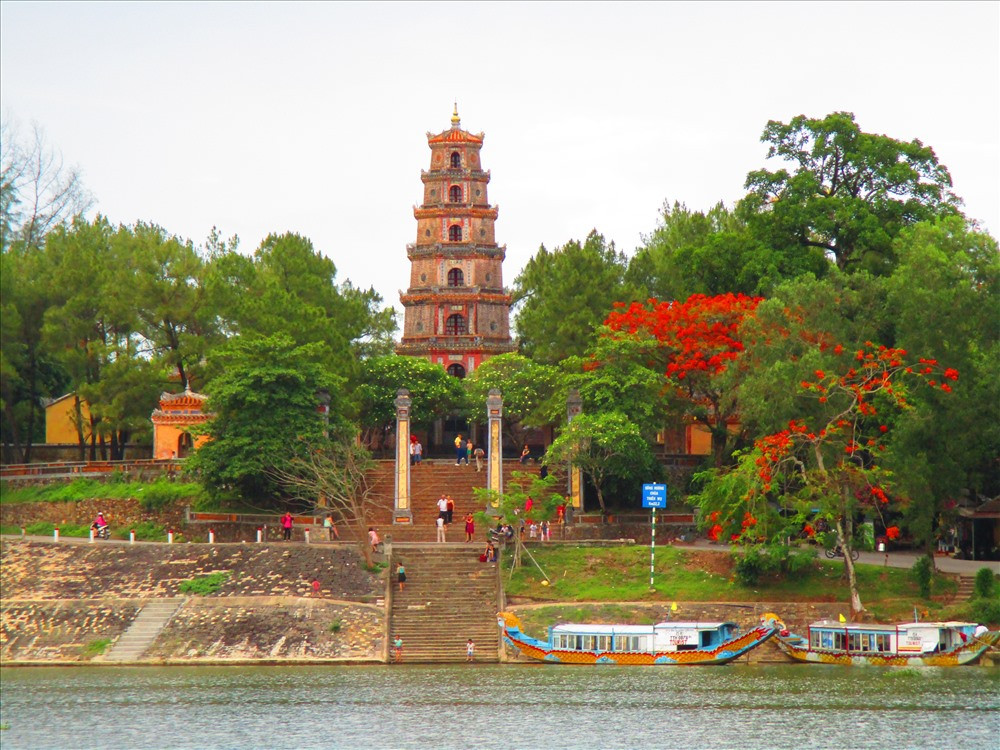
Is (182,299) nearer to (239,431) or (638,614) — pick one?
(239,431)

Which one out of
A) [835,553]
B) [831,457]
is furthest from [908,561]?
[831,457]

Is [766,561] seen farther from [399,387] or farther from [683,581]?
[399,387]

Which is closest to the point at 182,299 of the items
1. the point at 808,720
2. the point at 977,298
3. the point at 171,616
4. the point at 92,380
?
the point at 92,380

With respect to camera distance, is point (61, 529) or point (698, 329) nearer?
point (61, 529)

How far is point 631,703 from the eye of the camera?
140 feet

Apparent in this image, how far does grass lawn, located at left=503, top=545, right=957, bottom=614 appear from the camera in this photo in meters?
53.8

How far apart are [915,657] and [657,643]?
738 cm

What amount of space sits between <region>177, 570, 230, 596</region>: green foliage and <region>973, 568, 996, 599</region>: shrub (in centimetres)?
2408

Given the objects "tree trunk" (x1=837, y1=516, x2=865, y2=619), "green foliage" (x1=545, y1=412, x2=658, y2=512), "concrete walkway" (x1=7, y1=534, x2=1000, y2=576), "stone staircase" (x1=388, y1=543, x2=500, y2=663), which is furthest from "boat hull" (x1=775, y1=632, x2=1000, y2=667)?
"green foliage" (x1=545, y1=412, x2=658, y2=512)

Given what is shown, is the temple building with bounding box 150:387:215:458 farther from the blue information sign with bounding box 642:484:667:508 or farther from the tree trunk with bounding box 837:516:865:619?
the tree trunk with bounding box 837:516:865:619

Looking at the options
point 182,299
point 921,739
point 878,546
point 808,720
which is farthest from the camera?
point 182,299

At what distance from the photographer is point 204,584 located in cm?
5547

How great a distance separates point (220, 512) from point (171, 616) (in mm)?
9508

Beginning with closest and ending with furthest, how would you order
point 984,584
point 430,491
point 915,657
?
1. point 915,657
2. point 984,584
3. point 430,491
